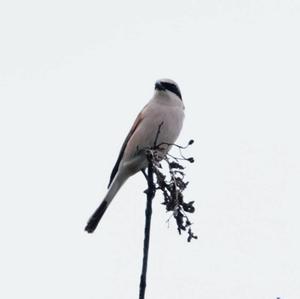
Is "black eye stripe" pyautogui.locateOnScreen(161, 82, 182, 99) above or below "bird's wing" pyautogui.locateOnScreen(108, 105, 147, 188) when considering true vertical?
above

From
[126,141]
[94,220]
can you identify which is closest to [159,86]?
→ [126,141]

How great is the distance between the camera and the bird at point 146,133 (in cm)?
437

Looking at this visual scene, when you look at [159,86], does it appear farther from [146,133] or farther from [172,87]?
[146,133]

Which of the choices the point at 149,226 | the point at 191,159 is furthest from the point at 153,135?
the point at 149,226

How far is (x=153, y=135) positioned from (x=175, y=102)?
498 millimetres

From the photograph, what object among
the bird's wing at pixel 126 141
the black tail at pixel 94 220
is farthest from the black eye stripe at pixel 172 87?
the black tail at pixel 94 220

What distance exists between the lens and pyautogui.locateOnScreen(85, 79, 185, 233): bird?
4367 millimetres

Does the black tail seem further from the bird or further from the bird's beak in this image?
the bird's beak

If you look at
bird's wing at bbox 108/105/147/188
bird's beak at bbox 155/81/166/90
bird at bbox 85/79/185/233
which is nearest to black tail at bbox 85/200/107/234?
bird at bbox 85/79/185/233

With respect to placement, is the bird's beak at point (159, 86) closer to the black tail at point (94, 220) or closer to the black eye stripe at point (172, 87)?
the black eye stripe at point (172, 87)

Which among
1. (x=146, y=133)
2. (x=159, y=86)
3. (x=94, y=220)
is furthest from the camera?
(x=159, y=86)

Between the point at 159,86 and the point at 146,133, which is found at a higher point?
the point at 159,86

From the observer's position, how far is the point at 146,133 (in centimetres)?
462

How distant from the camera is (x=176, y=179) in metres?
1.91
